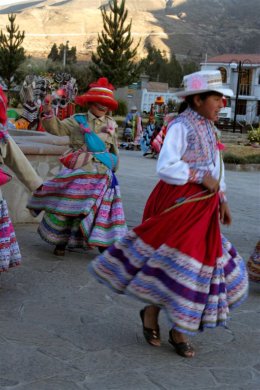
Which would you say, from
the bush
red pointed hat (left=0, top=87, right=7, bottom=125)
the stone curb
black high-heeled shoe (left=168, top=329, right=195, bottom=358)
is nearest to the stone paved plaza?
black high-heeled shoe (left=168, top=329, right=195, bottom=358)

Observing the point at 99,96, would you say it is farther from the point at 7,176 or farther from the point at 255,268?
the point at 255,268

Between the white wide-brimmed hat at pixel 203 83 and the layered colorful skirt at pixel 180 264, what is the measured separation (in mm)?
556

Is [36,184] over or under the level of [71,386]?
over

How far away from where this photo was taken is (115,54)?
53.1 metres

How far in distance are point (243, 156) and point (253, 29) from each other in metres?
167

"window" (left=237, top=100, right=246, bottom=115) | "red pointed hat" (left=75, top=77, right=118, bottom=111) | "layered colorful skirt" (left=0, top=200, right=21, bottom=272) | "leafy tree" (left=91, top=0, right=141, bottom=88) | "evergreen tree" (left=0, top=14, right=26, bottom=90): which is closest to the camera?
"layered colorful skirt" (left=0, top=200, right=21, bottom=272)

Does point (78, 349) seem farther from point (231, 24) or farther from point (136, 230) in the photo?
point (231, 24)

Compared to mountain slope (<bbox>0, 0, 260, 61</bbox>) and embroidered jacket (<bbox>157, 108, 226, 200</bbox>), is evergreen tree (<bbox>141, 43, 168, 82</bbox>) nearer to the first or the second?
mountain slope (<bbox>0, 0, 260, 61</bbox>)

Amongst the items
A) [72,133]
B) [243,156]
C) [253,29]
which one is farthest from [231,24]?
[72,133]

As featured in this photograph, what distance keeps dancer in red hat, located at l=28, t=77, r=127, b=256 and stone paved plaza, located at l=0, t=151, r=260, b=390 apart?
1.02 ft

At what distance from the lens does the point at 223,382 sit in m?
3.79

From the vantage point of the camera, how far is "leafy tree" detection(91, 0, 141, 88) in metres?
52.4

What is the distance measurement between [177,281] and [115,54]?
50495mm

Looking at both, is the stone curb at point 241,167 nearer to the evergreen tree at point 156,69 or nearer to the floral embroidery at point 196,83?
the floral embroidery at point 196,83
